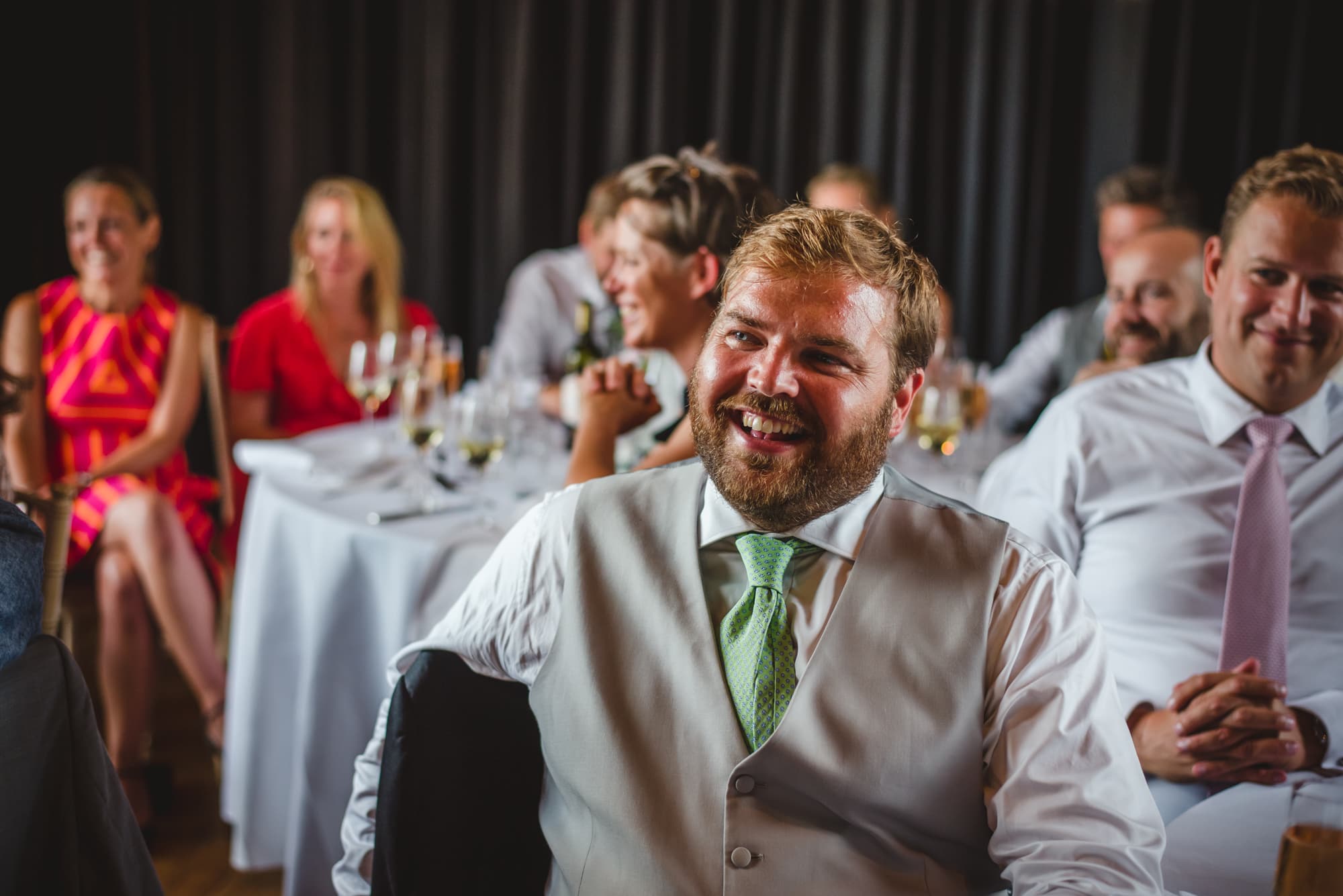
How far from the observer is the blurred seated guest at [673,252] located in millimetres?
1918

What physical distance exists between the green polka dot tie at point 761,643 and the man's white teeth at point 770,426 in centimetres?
12

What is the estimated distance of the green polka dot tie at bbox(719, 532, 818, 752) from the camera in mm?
1122

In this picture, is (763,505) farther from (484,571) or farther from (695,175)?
(695,175)

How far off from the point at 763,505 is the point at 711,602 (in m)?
0.12

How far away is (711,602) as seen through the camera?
120 centimetres

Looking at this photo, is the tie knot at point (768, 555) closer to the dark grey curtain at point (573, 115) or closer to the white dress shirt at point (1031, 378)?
the white dress shirt at point (1031, 378)

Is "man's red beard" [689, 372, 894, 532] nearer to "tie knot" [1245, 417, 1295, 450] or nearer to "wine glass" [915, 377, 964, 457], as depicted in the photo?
"tie knot" [1245, 417, 1295, 450]

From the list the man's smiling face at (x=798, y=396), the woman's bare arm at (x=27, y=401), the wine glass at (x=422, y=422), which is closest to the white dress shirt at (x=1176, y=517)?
the man's smiling face at (x=798, y=396)

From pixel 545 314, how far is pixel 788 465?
274cm

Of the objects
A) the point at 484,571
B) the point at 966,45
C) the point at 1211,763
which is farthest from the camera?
the point at 966,45

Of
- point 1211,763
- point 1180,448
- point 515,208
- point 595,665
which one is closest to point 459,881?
point 595,665

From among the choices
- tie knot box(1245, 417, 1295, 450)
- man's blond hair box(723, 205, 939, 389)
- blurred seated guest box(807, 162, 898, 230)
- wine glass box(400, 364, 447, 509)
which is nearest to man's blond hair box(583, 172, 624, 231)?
wine glass box(400, 364, 447, 509)

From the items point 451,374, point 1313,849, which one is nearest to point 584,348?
point 451,374

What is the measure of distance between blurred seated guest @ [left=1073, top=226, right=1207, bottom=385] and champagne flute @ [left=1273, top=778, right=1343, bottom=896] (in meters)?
1.45
